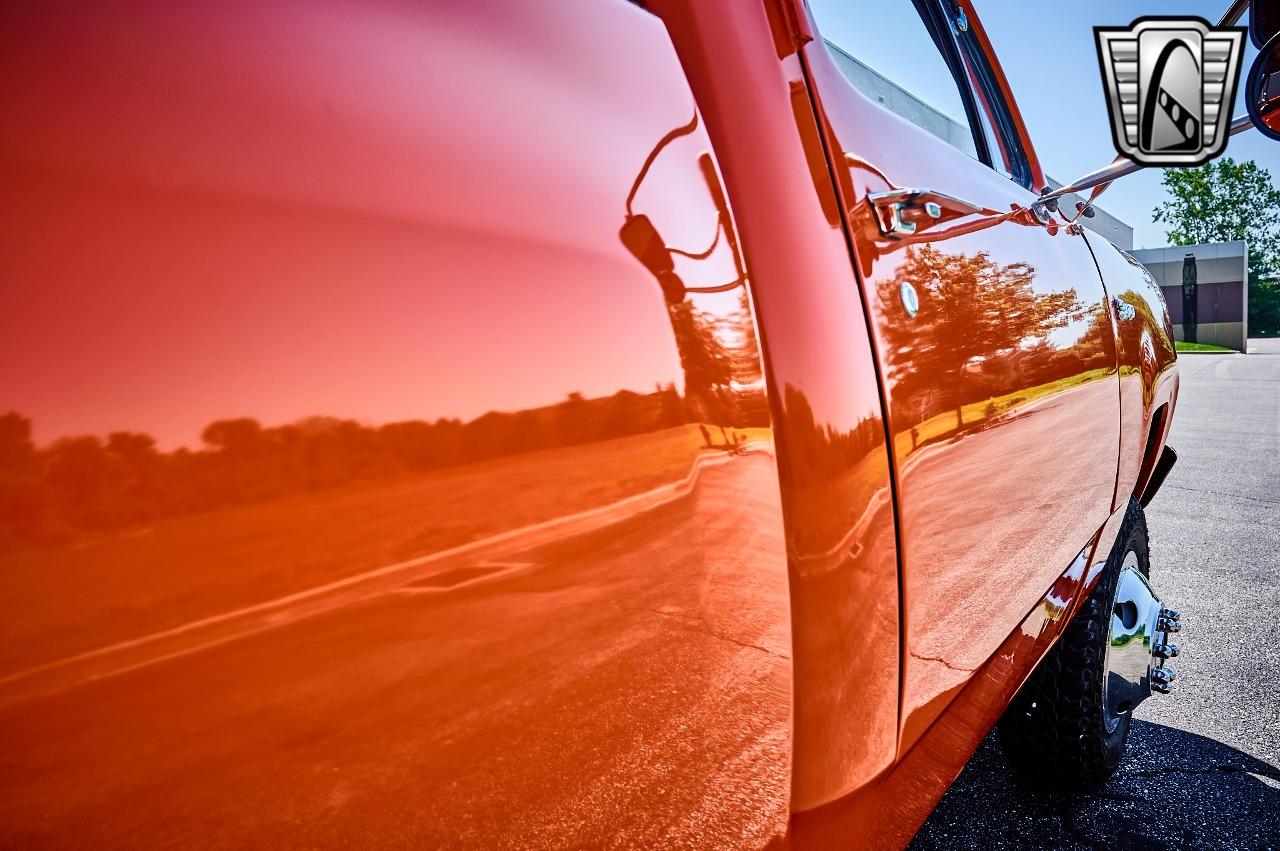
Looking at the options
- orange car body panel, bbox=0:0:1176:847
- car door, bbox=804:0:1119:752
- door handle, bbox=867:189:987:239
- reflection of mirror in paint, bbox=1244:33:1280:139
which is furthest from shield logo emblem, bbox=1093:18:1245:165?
orange car body panel, bbox=0:0:1176:847

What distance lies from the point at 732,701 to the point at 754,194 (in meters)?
0.51

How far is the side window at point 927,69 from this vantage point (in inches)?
51.5

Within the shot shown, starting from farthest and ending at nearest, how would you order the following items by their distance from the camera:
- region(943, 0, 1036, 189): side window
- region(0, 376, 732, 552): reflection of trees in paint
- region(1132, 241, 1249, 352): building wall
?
1. region(1132, 241, 1249, 352): building wall
2. region(943, 0, 1036, 189): side window
3. region(0, 376, 732, 552): reflection of trees in paint

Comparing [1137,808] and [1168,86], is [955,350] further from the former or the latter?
[1137,808]

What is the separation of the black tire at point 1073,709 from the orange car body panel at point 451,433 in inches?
49.1

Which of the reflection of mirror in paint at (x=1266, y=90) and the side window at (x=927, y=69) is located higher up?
the side window at (x=927, y=69)

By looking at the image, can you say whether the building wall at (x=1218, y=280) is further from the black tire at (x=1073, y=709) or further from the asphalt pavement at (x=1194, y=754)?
the black tire at (x=1073, y=709)

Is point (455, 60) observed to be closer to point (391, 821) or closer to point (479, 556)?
point (479, 556)

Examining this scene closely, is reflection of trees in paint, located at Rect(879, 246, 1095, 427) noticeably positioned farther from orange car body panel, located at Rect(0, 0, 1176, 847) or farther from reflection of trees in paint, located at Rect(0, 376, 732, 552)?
reflection of trees in paint, located at Rect(0, 376, 732, 552)

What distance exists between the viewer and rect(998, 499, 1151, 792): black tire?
6.66 feet

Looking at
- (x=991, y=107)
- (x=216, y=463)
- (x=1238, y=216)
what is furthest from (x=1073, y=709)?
(x=1238, y=216)

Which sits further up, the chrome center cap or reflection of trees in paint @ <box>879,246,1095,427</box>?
reflection of trees in paint @ <box>879,246,1095,427</box>

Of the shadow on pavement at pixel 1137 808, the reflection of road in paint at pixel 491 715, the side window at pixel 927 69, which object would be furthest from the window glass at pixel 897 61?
the shadow on pavement at pixel 1137 808

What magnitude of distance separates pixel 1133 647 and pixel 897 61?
5.56ft
